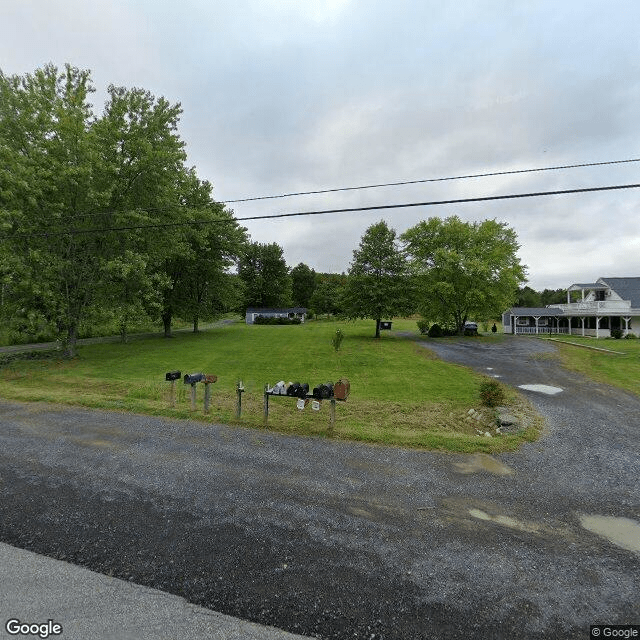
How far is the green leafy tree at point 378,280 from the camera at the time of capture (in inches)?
1163

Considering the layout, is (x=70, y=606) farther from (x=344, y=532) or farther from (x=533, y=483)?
(x=533, y=483)

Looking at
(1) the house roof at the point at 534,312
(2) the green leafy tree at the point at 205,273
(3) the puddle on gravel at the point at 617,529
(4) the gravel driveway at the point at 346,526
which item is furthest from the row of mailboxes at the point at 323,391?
(1) the house roof at the point at 534,312

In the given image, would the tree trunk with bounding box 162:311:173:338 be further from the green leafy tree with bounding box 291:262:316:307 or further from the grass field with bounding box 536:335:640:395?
the green leafy tree with bounding box 291:262:316:307

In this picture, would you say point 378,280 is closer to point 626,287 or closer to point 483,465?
point 483,465

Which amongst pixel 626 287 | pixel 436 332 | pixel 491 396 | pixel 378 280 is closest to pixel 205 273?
pixel 378 280

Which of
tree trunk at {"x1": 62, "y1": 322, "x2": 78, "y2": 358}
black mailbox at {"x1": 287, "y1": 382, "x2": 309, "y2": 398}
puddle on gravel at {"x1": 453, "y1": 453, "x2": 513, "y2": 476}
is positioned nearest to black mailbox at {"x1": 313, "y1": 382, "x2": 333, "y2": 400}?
black mailbox at {"x1": 287, "y1": 382, "x2": 309, "y2": 398}

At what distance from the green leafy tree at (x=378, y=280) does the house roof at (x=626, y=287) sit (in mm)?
22894

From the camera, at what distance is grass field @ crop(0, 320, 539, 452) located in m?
7.49

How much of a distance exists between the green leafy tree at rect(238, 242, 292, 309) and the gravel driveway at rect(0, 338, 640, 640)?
66.1m

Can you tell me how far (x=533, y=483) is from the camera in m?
5.15

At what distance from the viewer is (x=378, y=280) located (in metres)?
30.1

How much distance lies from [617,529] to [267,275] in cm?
7291

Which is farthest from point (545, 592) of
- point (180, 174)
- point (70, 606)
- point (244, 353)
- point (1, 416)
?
point (180, 174)

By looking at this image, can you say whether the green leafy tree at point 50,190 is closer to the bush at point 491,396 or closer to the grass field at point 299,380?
the grass field at point 299,380
